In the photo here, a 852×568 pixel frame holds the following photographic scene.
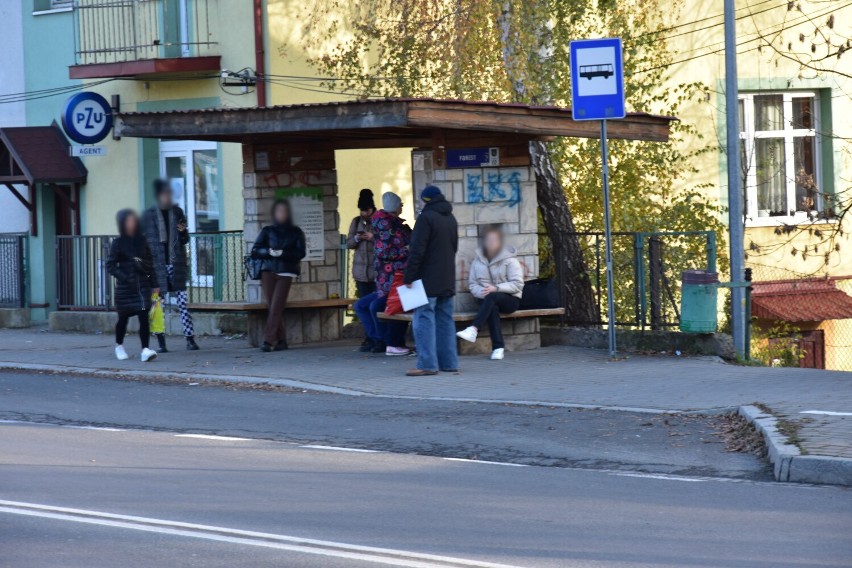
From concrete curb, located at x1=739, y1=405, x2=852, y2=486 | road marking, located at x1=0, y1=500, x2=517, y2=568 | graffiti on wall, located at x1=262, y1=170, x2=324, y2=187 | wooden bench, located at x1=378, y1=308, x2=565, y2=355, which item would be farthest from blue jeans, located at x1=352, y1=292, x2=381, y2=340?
road marking, located at x1=0, y1=500, x2=517, y2=568

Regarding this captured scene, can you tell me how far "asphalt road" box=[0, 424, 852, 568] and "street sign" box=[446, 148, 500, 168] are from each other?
19.7 ft

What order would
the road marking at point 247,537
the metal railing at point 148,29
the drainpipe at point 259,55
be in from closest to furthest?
1. the road marking at point 247,537
2. the drainpipe at point 259,55
3. the metal railing at point 148,29

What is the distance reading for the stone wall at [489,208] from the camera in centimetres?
1544

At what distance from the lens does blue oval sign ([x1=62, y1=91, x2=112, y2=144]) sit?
843 inches

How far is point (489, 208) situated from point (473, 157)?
0.60 metres

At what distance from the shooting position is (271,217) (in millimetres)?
17031

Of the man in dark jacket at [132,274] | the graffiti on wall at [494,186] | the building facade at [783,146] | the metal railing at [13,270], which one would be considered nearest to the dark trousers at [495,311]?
the graffiti on wall at [494,186]

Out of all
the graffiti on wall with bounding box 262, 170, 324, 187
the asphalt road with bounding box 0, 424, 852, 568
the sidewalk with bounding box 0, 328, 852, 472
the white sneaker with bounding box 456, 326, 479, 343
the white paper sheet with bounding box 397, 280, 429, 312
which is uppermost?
the graffiti on wall with bounding box 262, 170, 324, 187

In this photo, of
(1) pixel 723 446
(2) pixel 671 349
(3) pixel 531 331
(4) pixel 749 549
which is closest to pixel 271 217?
(3) pixel 531 331

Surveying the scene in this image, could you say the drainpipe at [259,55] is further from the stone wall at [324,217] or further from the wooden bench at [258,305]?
the wooden bench at [258,305]

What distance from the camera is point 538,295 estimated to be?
15.8 meters

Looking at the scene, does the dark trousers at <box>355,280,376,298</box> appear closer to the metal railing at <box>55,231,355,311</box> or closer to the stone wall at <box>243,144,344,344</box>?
the stone wall at <box>243,144,344,344</box>

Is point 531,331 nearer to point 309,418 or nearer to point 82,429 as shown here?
point 309,418

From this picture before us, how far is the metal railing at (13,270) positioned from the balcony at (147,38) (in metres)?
2.96
